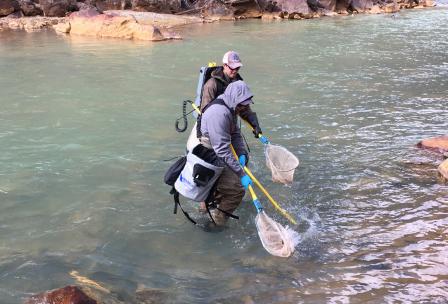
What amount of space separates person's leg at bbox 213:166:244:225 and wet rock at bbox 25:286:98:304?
2.19m

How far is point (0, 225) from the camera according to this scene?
6383 mm

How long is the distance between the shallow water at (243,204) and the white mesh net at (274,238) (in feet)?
0.42

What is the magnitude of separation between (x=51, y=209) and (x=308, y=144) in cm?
501

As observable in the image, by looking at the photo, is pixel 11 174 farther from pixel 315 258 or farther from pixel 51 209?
pixel 315 258

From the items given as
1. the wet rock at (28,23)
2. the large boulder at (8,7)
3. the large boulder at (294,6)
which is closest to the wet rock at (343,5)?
the large boulder at (294,6)

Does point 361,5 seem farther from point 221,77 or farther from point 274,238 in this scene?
point 274,238

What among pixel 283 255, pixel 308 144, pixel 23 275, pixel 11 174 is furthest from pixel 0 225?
pixel 308 144

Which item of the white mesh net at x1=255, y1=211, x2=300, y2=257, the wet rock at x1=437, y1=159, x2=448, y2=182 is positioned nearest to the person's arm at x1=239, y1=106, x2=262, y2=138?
the white mesh net at x1=255, y1=211, x2=300, y2=257

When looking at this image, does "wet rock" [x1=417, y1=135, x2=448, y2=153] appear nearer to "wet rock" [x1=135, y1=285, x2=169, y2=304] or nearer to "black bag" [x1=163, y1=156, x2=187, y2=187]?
"black bag" [x1=163, y1=156, x2=187, y2=187]

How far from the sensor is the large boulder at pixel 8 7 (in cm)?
3219

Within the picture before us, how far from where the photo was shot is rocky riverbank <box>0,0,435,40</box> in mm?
25500

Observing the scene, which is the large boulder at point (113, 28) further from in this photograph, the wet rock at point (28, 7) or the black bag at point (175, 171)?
the black bag at point (175, 171)

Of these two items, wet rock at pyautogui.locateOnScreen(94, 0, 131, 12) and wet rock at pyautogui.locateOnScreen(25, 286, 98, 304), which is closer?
wet rock at pyautogui.locateOnScreen(25, 286, 98, 304)

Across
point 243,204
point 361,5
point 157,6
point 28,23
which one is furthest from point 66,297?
point 361,5
